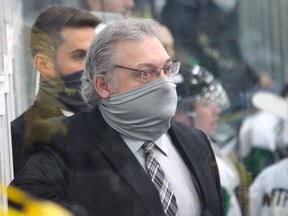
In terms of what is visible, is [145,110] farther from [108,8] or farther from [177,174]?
[108,8]

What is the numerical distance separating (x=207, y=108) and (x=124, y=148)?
55cm

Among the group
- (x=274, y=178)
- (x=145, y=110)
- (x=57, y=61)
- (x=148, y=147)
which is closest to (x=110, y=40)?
(x=145, y=110)

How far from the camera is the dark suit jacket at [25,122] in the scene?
108 inches

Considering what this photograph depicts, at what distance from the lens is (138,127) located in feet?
8.06

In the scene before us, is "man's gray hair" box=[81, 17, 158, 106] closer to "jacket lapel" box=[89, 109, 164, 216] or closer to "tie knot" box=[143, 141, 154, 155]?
"jacket lapel" box=[89, 109, 164, 216]

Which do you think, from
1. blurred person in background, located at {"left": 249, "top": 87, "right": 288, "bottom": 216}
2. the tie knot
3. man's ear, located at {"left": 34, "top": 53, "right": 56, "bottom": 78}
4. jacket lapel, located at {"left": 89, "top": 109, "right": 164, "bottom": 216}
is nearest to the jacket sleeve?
jacket lapel, located at {"left": 89, "top": 109, "right": 164, "bottom": 216}

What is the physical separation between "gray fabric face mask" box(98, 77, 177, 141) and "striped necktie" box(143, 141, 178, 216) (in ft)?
0.16

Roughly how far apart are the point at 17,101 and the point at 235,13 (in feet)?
2.99

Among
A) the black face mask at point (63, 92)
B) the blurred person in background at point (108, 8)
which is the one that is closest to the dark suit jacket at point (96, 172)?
the black face mask at point (63, 92)

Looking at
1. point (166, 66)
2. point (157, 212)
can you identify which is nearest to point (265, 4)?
point (166, 66)

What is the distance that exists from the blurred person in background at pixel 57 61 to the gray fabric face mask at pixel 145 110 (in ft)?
1.09

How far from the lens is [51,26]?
2943 mm

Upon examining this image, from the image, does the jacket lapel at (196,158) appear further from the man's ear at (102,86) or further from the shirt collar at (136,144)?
the man's ear at (102,86)

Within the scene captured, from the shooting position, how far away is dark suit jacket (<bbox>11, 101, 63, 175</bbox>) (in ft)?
8.97
